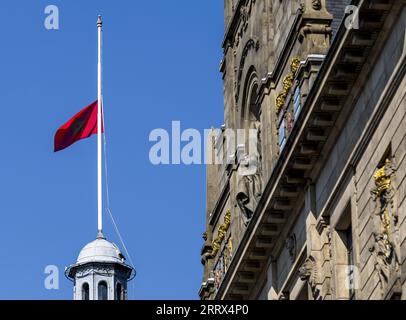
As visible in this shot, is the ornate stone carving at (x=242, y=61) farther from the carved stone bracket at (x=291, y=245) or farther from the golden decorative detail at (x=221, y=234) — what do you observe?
the carved stone bracket at (x=291, y=245)

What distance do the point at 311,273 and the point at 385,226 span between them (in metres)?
7.13

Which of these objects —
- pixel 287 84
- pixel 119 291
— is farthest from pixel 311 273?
pixel 119 291

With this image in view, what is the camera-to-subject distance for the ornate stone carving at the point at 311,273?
182 ft

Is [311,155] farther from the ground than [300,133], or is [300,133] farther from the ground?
[300,133]

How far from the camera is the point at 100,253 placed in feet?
298

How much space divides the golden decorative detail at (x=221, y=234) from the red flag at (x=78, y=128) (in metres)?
11.0

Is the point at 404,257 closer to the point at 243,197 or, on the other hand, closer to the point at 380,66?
the point at 380,66

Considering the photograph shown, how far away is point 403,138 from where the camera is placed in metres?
47.6

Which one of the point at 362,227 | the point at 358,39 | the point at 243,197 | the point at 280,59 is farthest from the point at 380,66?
the point at 243,197

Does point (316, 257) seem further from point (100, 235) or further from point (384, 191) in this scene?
point (100, 235)
